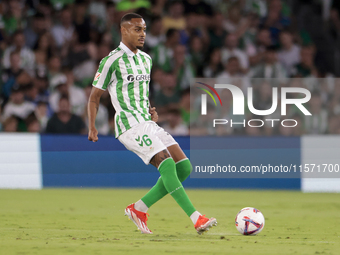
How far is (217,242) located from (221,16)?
28.5 feet

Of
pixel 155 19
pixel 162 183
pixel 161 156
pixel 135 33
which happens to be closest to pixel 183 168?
pixel 162 183

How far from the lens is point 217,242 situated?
534 centimetres

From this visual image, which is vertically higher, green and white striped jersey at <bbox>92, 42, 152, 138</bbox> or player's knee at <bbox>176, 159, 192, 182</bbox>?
green and white striped jersey at <bbox>92, 42, 152, 138</bbox>

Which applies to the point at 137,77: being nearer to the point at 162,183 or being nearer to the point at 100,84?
the point at 100,84

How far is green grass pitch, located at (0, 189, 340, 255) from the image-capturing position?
5016 mm

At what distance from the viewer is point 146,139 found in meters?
5.70

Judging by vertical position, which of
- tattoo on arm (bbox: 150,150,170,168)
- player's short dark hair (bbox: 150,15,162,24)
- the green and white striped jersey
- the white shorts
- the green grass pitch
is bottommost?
the green grass pitch

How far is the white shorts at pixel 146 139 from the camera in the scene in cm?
568

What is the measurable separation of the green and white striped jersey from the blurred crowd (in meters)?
4.76

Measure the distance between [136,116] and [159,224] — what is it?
157 cm

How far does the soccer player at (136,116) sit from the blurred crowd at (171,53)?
4.69 m

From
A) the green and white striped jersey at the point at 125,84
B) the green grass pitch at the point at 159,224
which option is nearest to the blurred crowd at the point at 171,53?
the green grass pitch at the point at 159,224

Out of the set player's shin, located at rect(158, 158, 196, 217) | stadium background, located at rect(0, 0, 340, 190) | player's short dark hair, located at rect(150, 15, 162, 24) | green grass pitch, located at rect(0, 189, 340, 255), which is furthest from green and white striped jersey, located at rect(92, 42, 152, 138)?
player's short dark hair, located at rect(150, 15, 162, 24)

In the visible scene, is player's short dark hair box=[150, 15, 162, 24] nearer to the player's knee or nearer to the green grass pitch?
the green grass pitch
